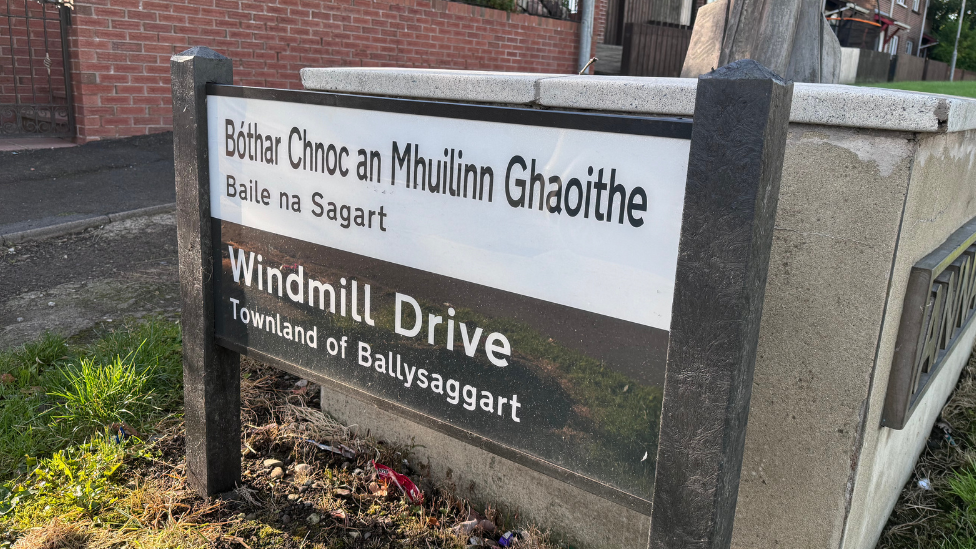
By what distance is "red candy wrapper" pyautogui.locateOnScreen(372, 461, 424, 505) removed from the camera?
2.68 m

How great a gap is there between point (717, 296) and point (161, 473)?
7.25 feet

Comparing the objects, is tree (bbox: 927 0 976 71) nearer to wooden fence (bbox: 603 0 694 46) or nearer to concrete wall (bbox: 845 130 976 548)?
wooden fence (bbox: 603 0 694 46)

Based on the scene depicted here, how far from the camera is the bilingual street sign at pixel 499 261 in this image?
4.59 feet

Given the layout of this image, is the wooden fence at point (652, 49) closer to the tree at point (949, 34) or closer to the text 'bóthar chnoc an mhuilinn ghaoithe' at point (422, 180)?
the text 'bóthar chnoc an mhuilinn ghaoithe' at point (422, 180)

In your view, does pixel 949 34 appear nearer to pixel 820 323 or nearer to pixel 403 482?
pixel 820 323

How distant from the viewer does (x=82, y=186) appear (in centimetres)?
611

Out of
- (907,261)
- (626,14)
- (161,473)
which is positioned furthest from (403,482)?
(626,14)

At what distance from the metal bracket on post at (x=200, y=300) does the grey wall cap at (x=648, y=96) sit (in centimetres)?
61

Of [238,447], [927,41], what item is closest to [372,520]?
[238,447]

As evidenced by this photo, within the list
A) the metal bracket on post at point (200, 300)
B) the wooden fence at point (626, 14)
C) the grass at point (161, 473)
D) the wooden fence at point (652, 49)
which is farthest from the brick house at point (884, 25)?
the metal bracket on post at point (200, 300)

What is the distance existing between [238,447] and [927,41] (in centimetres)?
5761

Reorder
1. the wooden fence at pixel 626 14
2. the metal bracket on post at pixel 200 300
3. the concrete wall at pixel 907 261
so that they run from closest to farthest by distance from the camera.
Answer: the concrete wall at pixel 907 261, the metal bracket on post at pixel 200 300, the wooden fence at pixel 626 14

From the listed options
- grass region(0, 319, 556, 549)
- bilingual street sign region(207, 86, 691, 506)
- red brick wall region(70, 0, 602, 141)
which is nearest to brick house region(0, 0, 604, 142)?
red brick wall region(70, 0, 602, 141)

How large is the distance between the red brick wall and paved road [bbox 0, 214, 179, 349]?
2796 mm
